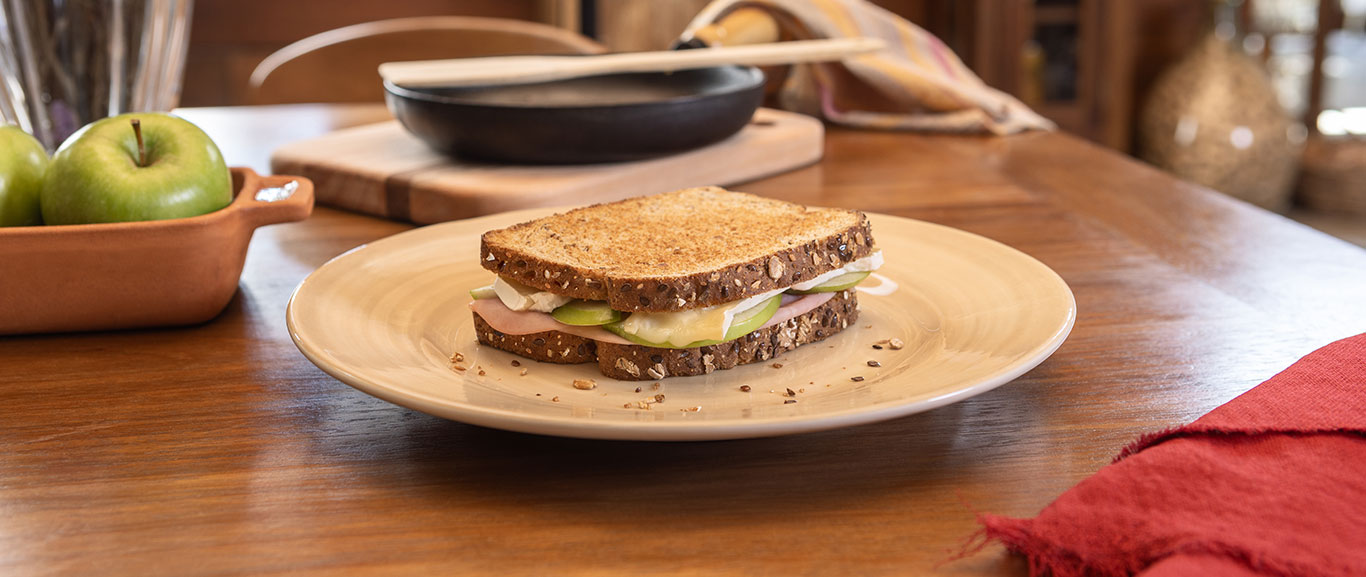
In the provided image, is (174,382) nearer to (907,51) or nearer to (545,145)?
(545,145)

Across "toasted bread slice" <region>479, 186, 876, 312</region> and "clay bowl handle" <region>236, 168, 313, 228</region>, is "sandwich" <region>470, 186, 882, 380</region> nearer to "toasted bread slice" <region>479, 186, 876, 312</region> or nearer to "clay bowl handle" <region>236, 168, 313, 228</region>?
"toasted bread slice" <region>479, 186, 876, 312</region>

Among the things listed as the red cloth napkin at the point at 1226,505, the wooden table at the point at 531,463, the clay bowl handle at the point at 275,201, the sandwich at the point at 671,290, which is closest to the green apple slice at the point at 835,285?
the sandwich at the point at 671,290

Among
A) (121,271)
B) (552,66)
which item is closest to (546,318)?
(121,271)

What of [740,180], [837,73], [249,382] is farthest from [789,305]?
[837,73]

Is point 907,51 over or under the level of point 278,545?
over

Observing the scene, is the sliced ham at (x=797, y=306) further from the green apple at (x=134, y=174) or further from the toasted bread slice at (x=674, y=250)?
the green apple at (x=134, y=174)

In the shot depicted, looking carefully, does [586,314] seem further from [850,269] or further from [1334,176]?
[1334,176]
